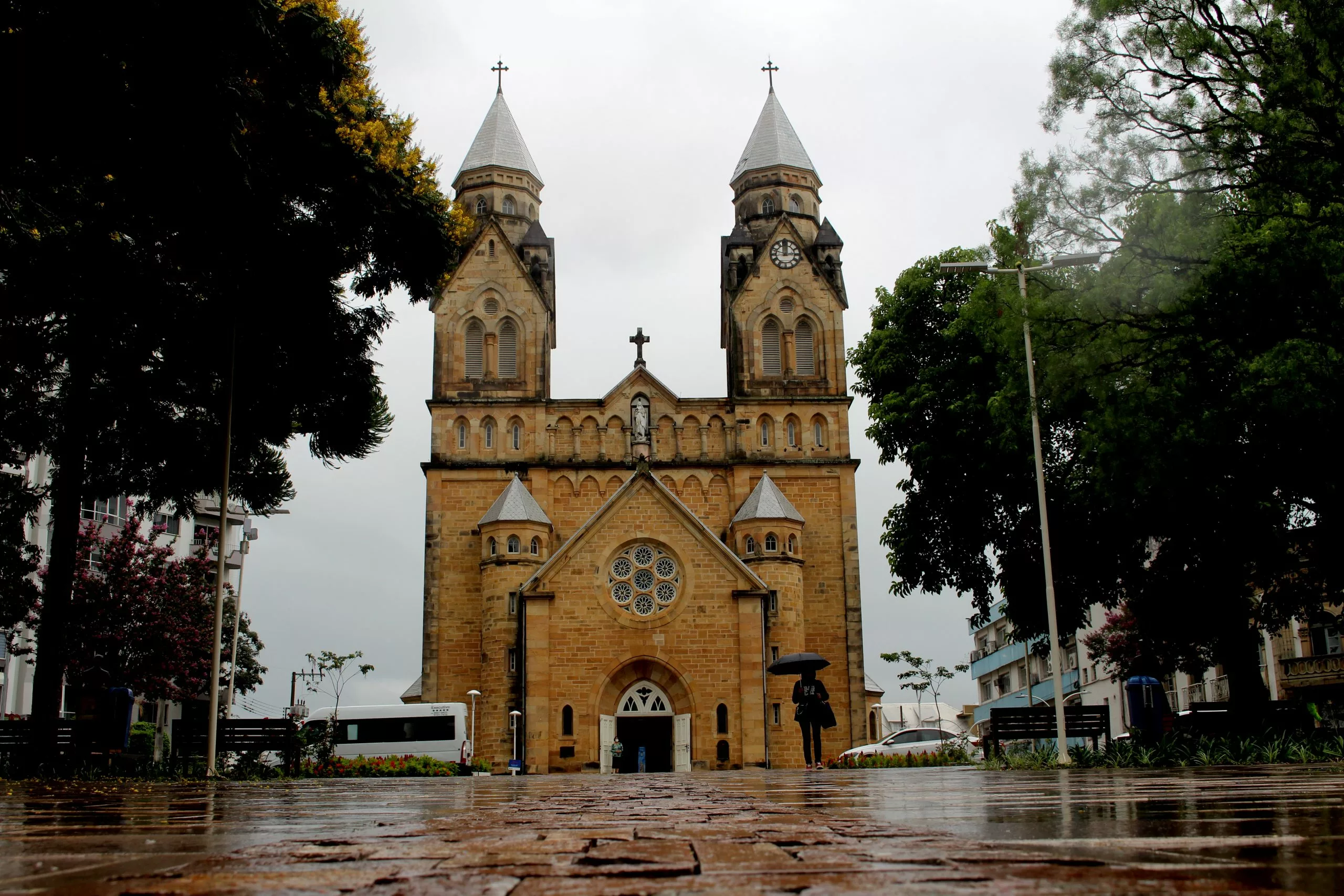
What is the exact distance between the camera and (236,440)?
23.8 m

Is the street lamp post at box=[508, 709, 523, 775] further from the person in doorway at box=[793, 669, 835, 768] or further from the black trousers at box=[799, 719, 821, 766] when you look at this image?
the person in doorway at box=[793, 669, 835, 768]

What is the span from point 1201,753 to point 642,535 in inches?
902

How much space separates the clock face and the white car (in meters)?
17.9

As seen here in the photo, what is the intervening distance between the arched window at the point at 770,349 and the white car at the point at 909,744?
547 inches

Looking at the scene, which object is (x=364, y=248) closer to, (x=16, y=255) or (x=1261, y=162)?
(x=16, y=255)

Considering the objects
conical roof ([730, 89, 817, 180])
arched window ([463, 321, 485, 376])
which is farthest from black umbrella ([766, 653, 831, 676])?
conical roof ([730, 89, 817, 180])

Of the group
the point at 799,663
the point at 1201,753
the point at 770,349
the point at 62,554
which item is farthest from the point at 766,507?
the point at 62,554

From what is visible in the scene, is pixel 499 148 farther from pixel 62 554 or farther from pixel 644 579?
pixel 62 554

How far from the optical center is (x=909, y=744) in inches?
1564

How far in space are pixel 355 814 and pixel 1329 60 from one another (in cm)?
1514

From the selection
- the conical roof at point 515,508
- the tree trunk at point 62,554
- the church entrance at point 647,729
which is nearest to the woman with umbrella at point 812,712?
the tree trunk at point 62,554

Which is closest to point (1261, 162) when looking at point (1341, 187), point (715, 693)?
point (1341, 187)

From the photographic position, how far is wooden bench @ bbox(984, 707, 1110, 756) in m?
22.5

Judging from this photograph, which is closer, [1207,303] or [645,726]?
[1207,303]
